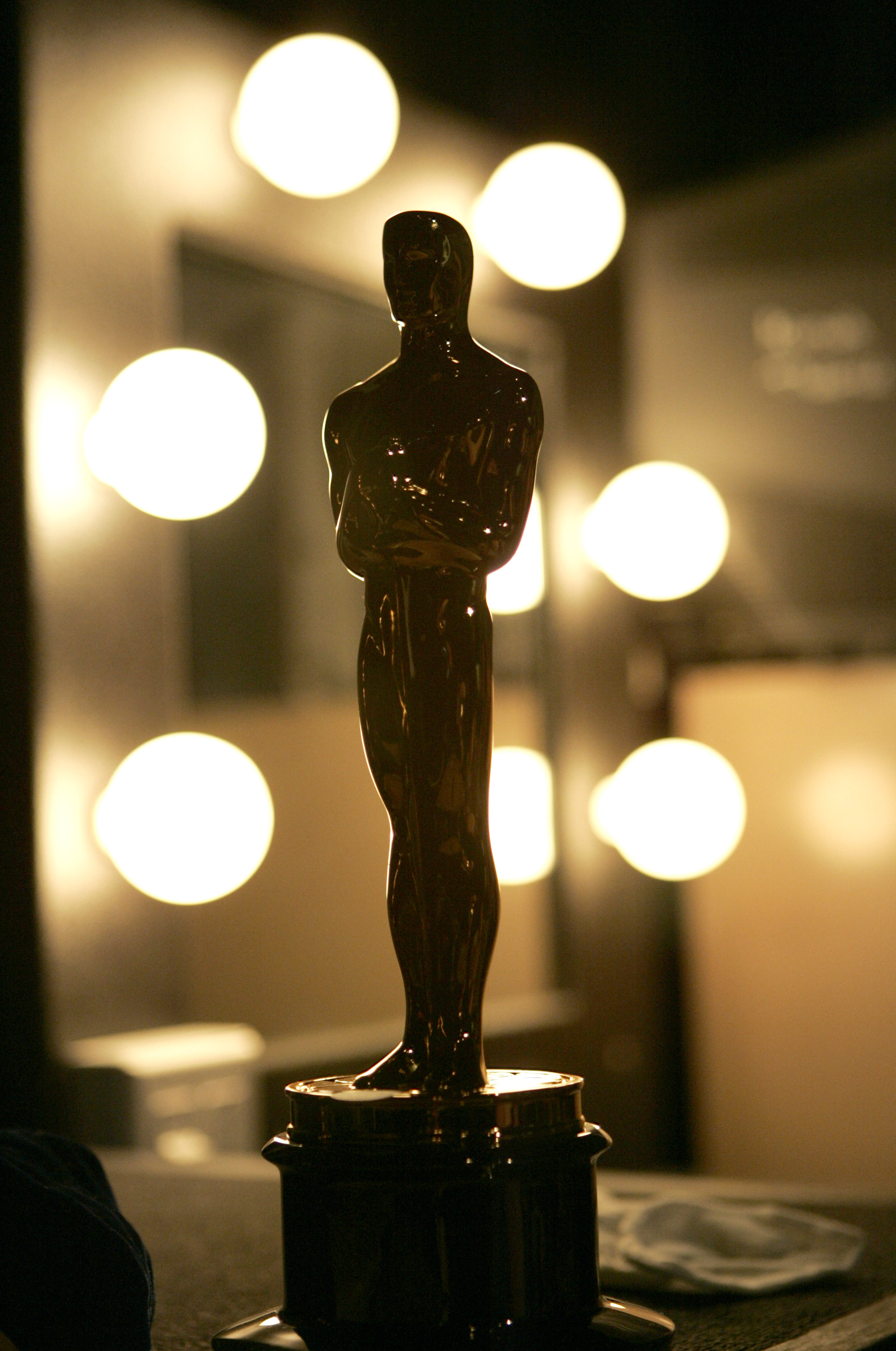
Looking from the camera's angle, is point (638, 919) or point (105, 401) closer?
point (105, 401)

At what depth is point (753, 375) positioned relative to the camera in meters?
3.15

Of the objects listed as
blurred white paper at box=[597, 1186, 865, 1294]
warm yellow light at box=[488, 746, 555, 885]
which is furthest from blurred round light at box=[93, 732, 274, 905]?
blurred white paper at box=[597, 1186, 865, 1294]

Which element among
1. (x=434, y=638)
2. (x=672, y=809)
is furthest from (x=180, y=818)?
(x=434, y=638)

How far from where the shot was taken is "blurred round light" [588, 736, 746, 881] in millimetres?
2836

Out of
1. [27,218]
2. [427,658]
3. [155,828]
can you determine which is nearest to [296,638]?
[155,828]

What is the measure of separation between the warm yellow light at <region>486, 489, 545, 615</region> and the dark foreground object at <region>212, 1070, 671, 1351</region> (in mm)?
2051

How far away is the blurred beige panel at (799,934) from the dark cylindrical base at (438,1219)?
2456mm

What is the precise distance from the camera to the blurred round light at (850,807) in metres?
2.93

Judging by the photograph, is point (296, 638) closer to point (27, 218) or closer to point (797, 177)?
point (27, 218)

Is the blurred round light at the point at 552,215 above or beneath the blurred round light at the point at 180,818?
above

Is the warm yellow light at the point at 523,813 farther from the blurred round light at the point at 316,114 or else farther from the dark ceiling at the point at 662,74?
the dark ceiling at the point at 662,74

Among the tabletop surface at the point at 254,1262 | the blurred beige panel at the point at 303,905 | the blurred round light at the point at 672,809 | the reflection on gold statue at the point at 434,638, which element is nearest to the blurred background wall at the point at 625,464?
the blurred beige panel at the point at 303,905

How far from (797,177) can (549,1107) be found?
9.31ft

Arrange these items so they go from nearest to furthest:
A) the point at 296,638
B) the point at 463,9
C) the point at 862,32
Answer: the point at 296,638 < the point at 463,9 < the point at 862,32
